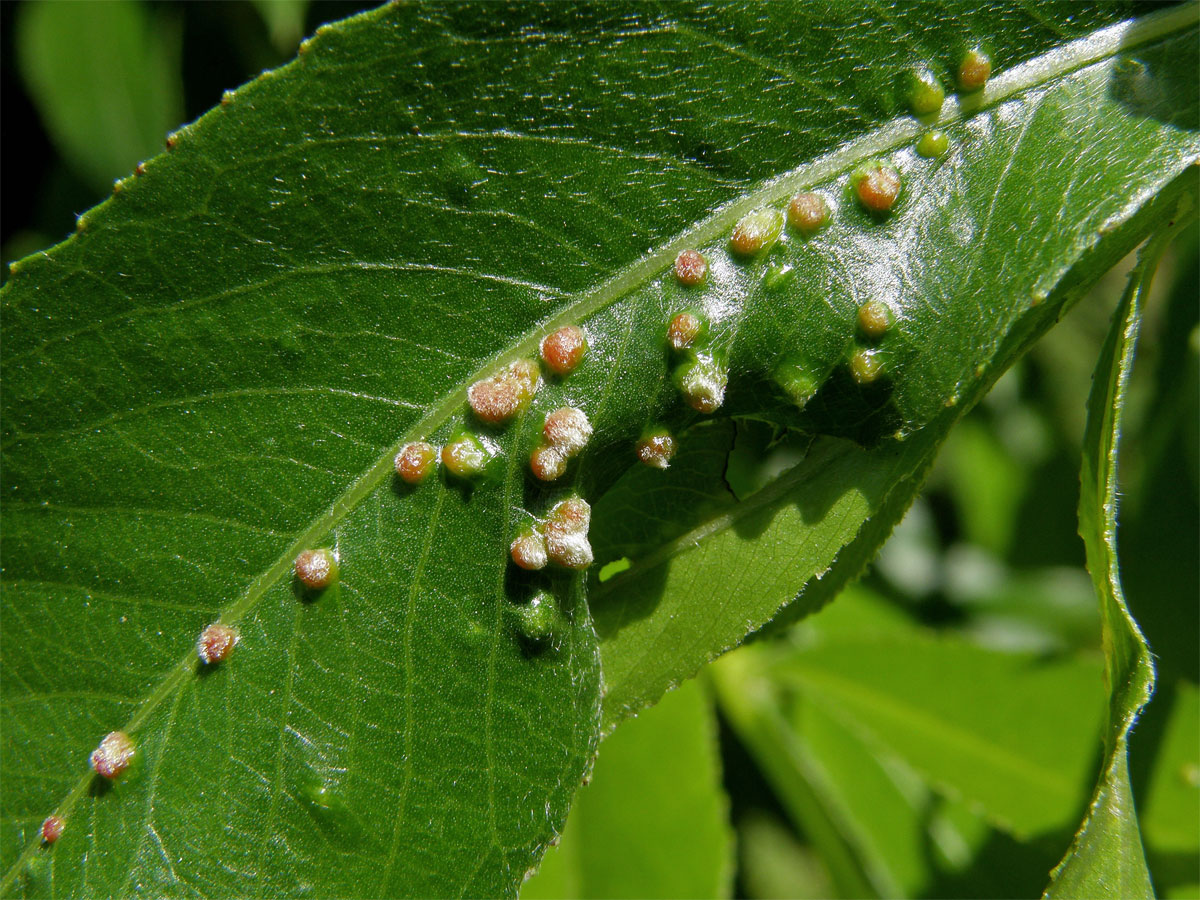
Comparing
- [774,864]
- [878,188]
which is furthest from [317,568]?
[774,864]

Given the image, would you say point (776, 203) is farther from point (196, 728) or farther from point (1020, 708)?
point (1020, 708)

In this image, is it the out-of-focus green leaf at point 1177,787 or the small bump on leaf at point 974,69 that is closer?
the small bump on leaf at point 974,69

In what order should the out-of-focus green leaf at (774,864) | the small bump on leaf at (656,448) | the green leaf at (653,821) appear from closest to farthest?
the small bump on leaf at (656,448), the green leaf at (653,821), the out-of-focus green leaf at (774,864)

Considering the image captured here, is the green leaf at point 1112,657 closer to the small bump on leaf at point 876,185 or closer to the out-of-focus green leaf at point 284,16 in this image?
the small bump on leaf at point 876,185

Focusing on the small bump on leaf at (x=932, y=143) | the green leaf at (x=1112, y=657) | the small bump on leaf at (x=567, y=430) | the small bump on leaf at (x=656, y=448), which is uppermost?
the small bump on leaf at (x=932, y=143)

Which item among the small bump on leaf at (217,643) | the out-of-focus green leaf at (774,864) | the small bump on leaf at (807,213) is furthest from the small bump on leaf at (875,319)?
the out-of-focus green leaf at (774,864)

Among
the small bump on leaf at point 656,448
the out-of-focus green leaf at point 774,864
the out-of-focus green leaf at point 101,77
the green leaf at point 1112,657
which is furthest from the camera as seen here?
the out-of-focus green leaf at point 774,864

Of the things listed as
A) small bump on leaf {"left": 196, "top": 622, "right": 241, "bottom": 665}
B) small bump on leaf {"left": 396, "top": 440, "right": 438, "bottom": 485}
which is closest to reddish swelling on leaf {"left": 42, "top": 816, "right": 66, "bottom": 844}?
small bump on leaf {"left": 196, "top": 622, "right": 241, "bottom": 665}

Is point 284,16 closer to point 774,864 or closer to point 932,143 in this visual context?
point 932,143
